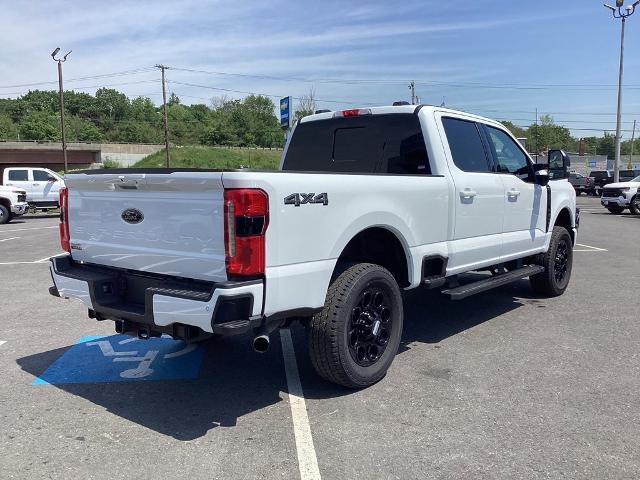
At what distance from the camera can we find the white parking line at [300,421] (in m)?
3.07

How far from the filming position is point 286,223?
3.42 meters

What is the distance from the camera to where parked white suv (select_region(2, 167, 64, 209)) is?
2277 cm

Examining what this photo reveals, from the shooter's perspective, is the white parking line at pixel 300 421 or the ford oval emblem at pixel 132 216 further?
the ford oval emblem at pixel 132 216

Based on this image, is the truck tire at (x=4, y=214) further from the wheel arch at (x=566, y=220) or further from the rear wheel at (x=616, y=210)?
the rear wheel at (x=616, y=210)

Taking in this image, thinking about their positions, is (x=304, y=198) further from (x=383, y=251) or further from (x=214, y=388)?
(x=214, y=388)

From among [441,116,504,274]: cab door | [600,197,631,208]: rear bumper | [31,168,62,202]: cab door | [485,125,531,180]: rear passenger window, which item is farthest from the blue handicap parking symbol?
[600,197,631,208]: rear bumper

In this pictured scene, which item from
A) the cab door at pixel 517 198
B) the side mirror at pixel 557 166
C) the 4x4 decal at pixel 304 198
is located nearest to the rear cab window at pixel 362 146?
the cab door at pixel 517 198

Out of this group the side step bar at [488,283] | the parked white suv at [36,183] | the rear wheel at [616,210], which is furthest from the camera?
the parked white suv at [36,183]

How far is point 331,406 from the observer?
391cm

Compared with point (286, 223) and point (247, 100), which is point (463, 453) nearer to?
point (286, 223)

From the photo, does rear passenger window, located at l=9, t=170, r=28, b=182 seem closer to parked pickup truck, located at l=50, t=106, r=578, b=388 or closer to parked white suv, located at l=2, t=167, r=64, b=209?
parked white suv, located at l=2, t=167, r=64, b=209

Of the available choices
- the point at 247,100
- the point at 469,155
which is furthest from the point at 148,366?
the point at 247,100

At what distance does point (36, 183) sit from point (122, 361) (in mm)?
20854

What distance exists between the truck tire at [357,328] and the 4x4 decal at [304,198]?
0.62m
